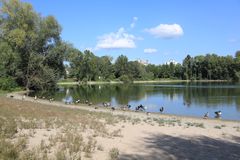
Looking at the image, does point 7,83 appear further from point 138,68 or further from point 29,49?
point 138,68

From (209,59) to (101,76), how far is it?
53.7 m

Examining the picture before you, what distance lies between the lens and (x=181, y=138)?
14.8m

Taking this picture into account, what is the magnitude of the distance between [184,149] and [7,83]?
173 feet

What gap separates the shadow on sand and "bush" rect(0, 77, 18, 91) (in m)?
48.3

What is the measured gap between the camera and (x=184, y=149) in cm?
1213

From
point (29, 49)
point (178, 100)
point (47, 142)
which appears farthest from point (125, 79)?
point (47, 142)

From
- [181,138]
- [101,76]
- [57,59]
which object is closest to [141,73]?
[101,76]

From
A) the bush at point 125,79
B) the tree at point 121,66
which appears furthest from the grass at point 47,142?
the tree at point 121,66

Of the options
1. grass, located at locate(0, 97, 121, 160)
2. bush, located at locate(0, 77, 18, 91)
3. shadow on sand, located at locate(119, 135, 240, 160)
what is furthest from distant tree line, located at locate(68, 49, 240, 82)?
shadow on sand, located at locate(119, 135, 240, 160)

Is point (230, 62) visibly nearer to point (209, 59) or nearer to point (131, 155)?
point (209, 59)

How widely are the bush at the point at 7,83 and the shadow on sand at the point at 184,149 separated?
48296 millimetres

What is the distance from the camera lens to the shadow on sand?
10807 mm

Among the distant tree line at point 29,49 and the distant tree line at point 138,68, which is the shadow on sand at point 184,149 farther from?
the distant tree line at point 138,68

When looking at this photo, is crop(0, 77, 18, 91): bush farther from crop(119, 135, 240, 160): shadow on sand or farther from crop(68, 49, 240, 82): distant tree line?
crop(68, 49, 240, 82): distant tree line
